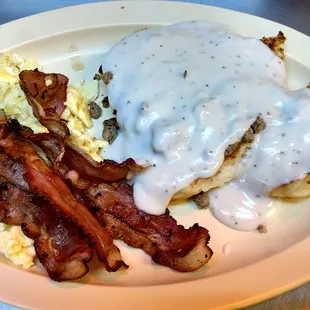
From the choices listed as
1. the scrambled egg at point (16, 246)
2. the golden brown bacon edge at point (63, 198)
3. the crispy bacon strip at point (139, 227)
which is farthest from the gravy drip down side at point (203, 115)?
the scrambled egg at point (16, 246)

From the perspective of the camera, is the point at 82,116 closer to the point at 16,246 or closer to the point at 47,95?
the point at 47,95

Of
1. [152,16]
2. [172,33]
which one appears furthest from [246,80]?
[152,16]

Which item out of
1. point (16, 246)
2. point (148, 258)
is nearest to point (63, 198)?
point (16, 246)

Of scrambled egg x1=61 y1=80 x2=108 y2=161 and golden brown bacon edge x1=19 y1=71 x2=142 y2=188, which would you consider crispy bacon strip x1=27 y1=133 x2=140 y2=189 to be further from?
scrambled egg x1=61 y1=80 x2=108 y2=161

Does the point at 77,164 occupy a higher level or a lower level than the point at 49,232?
higher

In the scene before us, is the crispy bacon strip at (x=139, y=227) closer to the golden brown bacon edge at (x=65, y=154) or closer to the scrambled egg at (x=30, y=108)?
the golden brown bacon edge at (x=65, y=154)

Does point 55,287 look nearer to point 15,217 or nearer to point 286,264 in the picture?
point 15,217
